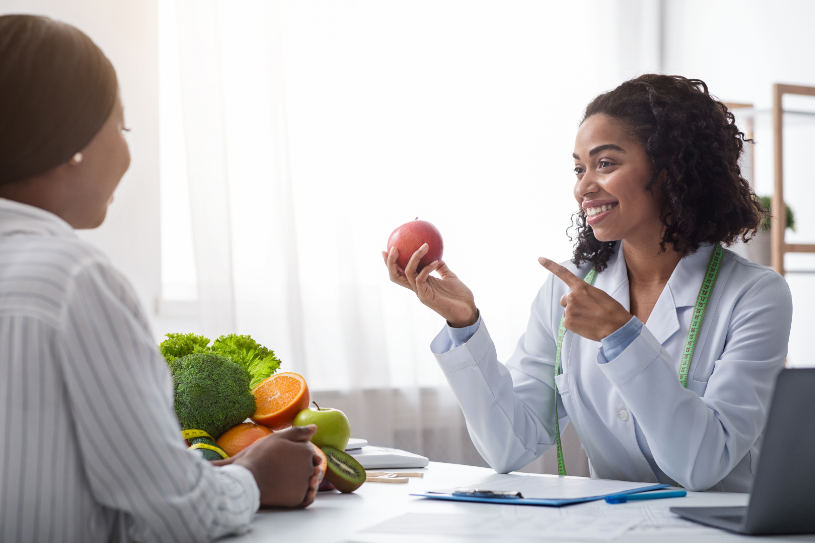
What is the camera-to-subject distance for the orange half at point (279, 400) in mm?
1396

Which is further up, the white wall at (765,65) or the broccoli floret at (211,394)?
the white wall at (765,65)

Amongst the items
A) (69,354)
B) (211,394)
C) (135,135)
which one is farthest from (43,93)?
(135,135)

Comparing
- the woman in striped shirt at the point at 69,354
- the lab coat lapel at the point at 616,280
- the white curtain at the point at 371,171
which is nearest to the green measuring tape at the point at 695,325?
the lab coat lapel at the point at 616,280

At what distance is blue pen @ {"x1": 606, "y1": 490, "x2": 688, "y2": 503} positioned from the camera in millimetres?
1226

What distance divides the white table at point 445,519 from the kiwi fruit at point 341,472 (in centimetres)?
2

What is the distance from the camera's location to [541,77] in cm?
343

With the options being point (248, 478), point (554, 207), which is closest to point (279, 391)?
point (248, 478)

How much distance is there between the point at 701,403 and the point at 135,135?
6.33 feet

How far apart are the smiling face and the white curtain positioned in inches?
50.1

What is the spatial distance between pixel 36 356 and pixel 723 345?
1.26 meters

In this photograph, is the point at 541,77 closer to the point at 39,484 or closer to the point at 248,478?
the point at 248,478

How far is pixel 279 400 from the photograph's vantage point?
142cm

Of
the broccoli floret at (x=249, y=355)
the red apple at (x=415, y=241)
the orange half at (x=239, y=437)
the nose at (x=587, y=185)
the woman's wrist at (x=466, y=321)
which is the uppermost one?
the nose at (x=587, y=185)

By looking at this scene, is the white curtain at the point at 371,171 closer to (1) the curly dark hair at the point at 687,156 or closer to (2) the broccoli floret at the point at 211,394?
(1) the curly dark hair at the point at 687,156
